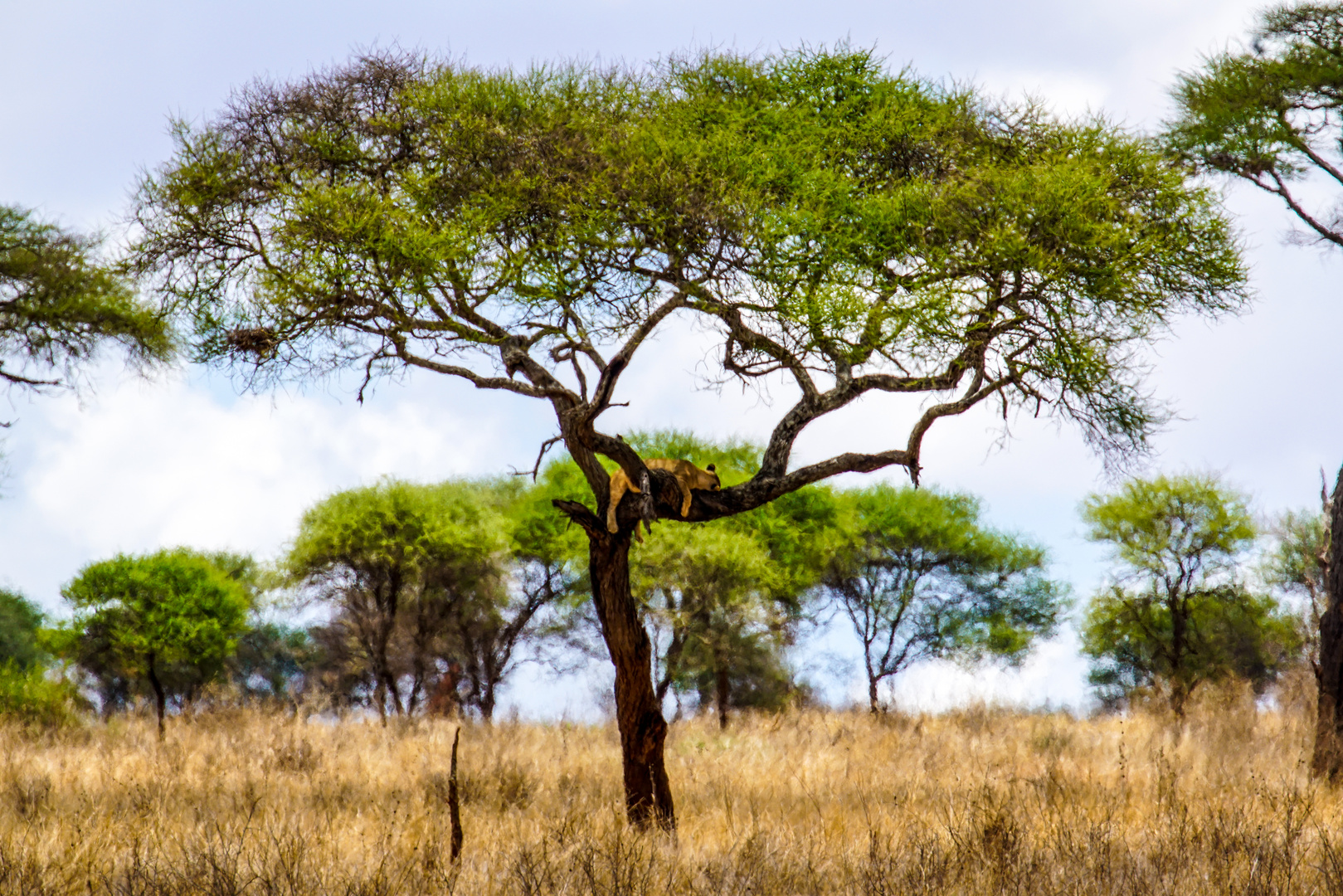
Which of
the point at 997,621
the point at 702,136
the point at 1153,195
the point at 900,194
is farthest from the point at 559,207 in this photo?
the point at 997,621

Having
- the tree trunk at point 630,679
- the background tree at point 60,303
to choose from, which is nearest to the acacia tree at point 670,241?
the tree trunk at point 630,679

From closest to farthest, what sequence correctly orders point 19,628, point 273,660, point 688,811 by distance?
1. point 688,811
2. point 19,628
3. point 273,660

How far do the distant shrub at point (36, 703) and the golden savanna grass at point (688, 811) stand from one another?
1.09 metres

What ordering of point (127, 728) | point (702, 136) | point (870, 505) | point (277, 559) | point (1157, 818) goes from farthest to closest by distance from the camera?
point (870, 505) < point (277, 559) < point (127, 728) < point (702, 136) < point (1157, 818)

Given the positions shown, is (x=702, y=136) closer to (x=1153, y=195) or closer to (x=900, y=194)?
(x=900, y=194)

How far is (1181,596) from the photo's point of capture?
24344mm

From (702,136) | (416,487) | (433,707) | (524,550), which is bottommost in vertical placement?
(433,707)

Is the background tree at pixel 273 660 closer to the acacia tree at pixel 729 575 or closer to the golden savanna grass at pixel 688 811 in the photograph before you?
the acacia tree at pixel 729 575

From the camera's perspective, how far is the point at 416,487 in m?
24.7

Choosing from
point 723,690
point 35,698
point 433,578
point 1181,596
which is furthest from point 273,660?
point 1181,596

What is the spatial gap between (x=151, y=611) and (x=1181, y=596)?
21.6 meters

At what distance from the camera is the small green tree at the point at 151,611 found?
21062 millimetres

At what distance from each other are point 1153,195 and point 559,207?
18.8ft

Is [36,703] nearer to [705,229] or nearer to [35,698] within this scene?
[35,698]
